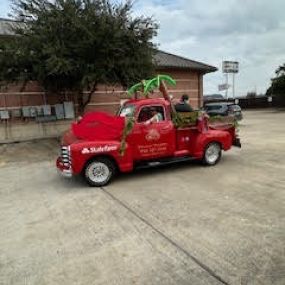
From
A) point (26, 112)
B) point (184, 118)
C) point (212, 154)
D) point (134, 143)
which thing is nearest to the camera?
point (134, 143)

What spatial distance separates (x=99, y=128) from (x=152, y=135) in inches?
53.3

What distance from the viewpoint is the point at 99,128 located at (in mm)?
8531

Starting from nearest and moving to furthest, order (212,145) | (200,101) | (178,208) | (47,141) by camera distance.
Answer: (178,208) < (212,145) < (47,141) < (200,101)

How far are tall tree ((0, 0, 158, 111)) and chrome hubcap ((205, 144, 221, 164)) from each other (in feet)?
21.0

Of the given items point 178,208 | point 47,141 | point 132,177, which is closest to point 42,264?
point 178,208

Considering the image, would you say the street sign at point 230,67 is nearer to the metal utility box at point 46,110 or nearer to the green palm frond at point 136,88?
the metal utility box at point 46,110

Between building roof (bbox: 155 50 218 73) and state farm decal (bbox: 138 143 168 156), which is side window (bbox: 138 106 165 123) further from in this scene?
building roof (bbox: 155 50 218 73)

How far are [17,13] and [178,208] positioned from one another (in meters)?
12.8

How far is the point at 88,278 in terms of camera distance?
4.02 meters

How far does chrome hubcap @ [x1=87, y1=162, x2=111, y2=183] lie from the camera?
8289 mm

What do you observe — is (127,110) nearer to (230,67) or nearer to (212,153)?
(212,153)

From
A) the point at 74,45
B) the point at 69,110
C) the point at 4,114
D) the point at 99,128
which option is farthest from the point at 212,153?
the point at 4,114

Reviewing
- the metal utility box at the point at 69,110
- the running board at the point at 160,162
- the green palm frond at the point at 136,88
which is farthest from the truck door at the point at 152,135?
the metal utility box at the point at 69,110

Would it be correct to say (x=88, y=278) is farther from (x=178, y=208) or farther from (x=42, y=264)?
(x=178, y=208)
